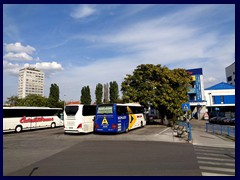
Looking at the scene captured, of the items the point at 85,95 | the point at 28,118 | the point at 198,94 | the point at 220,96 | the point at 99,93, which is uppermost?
the point at 99,93

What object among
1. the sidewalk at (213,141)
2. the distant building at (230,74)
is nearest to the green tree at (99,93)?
the distant building at (230,74)

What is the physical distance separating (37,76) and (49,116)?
5307 inches

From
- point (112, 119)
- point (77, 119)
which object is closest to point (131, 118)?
point (112, 119)

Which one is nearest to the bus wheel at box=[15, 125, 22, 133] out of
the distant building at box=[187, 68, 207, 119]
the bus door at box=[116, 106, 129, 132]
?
the bus door at box=[116, 106, 129, 132]

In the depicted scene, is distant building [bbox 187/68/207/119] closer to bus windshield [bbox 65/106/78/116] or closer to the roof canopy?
the roof canopy

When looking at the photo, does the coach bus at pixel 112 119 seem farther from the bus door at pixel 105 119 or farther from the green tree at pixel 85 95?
the green tree at pixel 85 95

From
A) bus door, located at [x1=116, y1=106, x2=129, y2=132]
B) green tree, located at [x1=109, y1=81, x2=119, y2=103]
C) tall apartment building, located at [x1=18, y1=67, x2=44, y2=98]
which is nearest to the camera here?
bus door, located at [x1=116, y1=106, x2=129, y2=132]

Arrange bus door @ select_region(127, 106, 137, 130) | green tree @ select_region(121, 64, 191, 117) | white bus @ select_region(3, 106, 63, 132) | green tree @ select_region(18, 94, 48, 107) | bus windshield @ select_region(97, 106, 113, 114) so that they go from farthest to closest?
green tree @ select_region(18, 94, 48, 107), green tree @ select_region(121, 64, 191, 117), bus door @ select_region(127, 106, 137, 130), white bus @ select_region(3, 106, 63, 132), bus windshield @ select_region(97, 106, 113, 114)

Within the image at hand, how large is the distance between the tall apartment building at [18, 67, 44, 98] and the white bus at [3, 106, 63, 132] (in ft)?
382

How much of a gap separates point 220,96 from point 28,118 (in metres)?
42.6

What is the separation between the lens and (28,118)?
22.5 m

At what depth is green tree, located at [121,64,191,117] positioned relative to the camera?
25.2m

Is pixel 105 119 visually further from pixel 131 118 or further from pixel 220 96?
pixel 220 96
